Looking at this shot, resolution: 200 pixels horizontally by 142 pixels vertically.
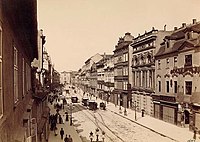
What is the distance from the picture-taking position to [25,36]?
8.79 ft

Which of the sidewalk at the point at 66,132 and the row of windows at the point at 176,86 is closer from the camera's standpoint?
the sidewalk at the point at 66,132

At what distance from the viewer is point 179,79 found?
7.04 metres

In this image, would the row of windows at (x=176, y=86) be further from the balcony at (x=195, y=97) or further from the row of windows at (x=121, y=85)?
the row of windows at (x=121, y=85)

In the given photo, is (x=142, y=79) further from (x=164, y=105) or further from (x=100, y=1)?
(x=100, y=1)

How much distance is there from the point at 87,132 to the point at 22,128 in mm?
2677

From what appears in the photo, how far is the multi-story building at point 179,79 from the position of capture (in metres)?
5.96

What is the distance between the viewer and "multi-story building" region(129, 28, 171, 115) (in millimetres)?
9172

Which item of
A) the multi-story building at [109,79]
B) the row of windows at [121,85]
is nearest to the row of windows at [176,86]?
the row of windows at [121,85]

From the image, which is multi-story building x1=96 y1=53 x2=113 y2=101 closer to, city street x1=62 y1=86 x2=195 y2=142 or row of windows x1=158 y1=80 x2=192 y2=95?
city street x1=62 y1=86 x2=195 y2=142

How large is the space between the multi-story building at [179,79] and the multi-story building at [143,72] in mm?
319

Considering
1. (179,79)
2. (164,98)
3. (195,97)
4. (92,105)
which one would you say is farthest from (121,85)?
(195,97)

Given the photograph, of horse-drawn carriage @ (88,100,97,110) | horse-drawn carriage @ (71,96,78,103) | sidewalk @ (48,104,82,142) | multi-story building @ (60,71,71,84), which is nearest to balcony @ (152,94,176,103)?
horse-drawn carriage @ (88,100,97,110)

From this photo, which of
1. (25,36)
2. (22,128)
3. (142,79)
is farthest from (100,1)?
(142,79)

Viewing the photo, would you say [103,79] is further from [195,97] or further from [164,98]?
[195,97]
